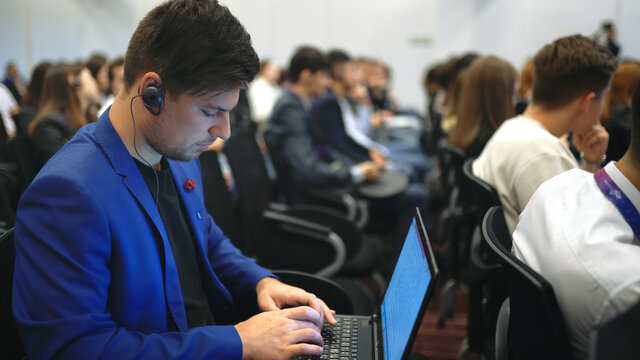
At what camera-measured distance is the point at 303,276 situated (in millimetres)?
1507

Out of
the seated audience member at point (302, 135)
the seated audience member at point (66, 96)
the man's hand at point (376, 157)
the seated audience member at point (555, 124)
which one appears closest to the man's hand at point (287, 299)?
the seated audience member at point (555, 124)

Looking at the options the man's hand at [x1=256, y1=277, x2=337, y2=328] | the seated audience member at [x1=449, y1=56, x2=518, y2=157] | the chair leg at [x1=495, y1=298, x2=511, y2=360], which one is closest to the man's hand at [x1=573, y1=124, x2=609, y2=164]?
the seated audience member at [x1=449, y1=56, x2=518, y2=157]

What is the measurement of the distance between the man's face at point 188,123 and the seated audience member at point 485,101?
5.75 feet

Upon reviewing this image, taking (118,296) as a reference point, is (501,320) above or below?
below

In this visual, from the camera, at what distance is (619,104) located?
2027 millimetres

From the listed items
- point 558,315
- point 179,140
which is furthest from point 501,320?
point 179,140

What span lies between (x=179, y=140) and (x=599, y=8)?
12.1 ft

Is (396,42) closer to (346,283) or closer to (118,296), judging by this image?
(346,283)

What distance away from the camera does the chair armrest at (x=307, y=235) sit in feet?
7.02

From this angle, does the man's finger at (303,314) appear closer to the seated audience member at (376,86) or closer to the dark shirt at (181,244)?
the dark shirt at (181,244)

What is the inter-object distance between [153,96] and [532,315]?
86cm

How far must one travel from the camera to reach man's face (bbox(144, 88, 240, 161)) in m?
1.00

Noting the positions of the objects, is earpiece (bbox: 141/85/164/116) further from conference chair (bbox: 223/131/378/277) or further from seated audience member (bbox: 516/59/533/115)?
seated audience member (bbox: 516/59/533/115)

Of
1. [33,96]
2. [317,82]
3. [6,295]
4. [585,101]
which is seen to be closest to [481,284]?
[585,101]
